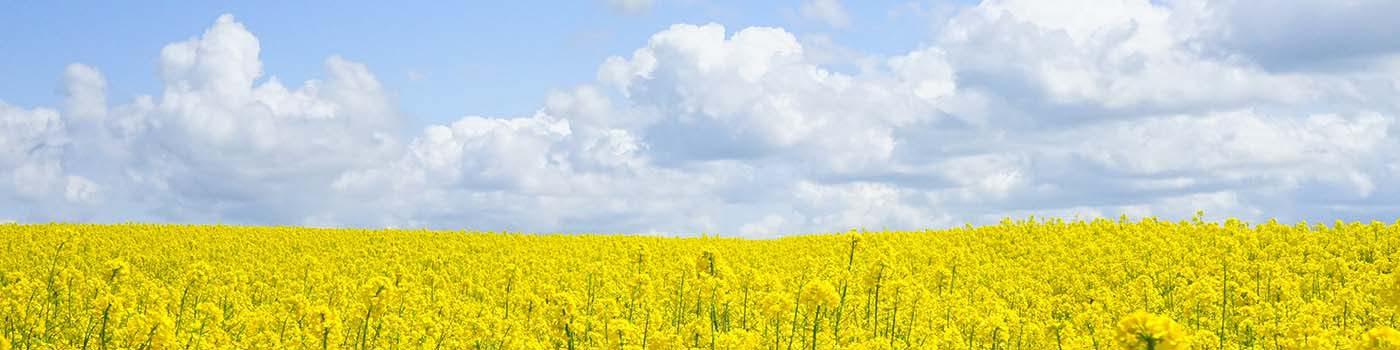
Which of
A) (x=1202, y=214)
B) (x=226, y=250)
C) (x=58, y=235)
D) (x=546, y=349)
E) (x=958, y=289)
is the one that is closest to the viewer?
(x=546, y=349)

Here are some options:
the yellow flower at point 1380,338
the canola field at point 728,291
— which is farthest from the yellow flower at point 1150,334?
the yellow flower at point 1380,338

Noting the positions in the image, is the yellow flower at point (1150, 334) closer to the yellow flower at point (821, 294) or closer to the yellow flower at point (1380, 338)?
the yellow flower at point (1380, 338)

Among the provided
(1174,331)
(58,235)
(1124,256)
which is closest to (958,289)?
(1124,256)

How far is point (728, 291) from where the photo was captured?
12156 millimetres

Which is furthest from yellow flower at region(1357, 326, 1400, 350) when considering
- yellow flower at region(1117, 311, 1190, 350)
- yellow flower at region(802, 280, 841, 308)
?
yellow flower at region(802, 280, 841, 308)

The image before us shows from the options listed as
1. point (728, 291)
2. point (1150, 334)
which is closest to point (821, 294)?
point (1150, 334)

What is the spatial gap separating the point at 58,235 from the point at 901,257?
872 inches

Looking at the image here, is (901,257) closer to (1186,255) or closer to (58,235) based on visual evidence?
(1186,255)

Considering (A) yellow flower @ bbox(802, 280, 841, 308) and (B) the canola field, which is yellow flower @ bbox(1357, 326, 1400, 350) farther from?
(A) yellow flower @ bbox(802, 280, 841, 308)

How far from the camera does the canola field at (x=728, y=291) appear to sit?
873 centimetres

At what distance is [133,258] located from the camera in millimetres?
23078

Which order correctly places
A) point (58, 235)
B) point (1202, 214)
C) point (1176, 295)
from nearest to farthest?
point (1176, 295)
point (1202, 214)
point (58, 235)

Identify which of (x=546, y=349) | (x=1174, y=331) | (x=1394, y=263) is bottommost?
(x=546, y=349)

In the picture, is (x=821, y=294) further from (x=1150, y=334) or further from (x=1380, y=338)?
(x=1150, y=334)
